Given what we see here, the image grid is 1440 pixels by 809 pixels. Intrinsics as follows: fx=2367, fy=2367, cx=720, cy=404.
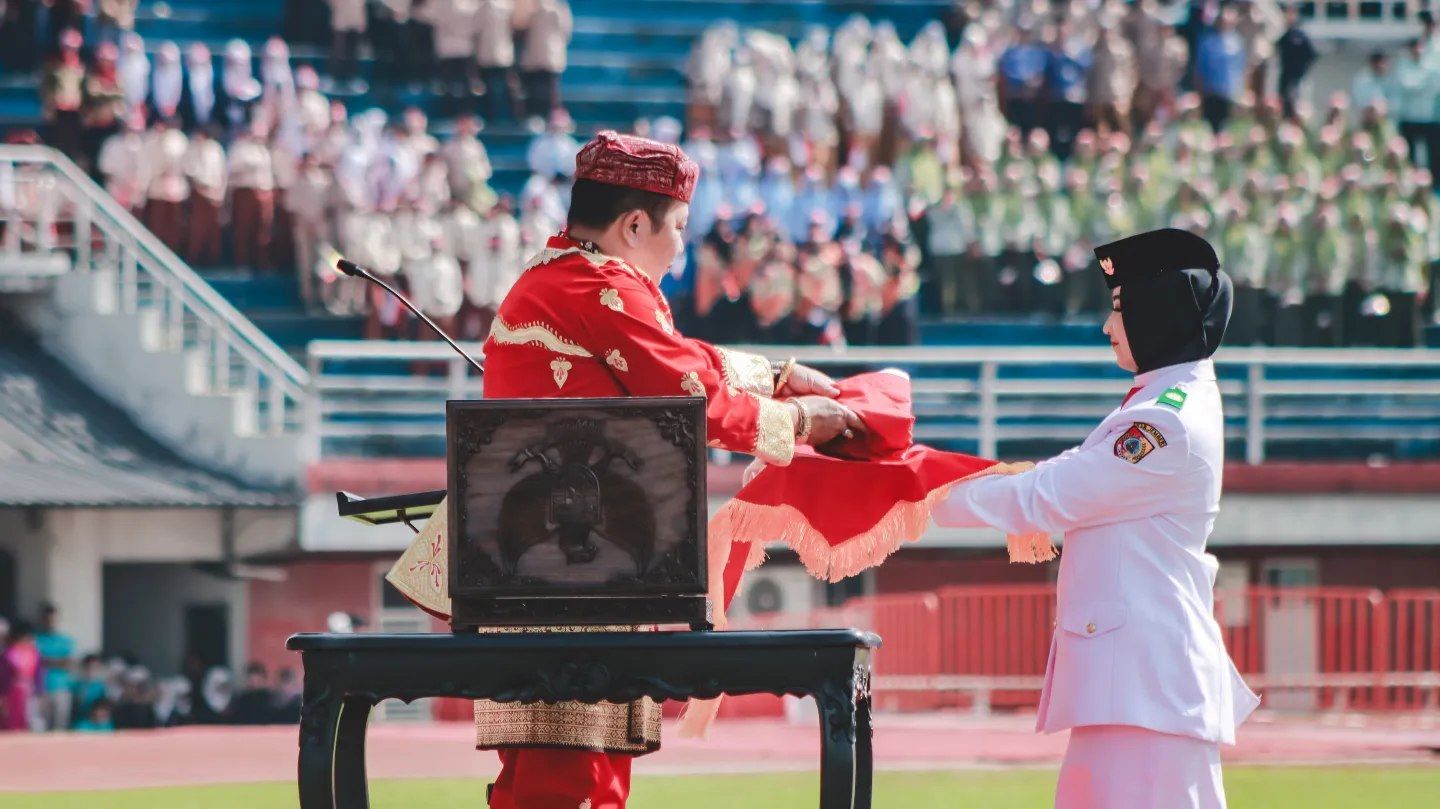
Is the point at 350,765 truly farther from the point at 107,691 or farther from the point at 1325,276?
the point at 1325,276

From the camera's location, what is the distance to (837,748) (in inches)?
168

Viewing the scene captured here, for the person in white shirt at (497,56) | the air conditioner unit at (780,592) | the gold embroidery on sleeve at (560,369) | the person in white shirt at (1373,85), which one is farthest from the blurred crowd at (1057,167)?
the gold embroidery on sleeve at (560,369)

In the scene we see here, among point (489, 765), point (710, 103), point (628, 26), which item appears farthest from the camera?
point (628, 26)

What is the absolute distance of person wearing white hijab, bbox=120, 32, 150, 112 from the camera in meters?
18.9

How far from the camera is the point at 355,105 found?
68.1ft

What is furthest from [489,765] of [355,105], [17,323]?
[355,105]

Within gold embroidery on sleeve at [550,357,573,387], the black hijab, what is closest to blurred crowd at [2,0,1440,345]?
the black hijab

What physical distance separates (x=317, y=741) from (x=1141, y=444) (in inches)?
74.2

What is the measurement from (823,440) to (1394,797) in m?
6.76

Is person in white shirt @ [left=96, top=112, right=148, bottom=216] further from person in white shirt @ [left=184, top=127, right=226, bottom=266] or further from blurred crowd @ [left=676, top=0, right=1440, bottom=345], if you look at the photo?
blurred crowd @ [left=676, top=0, right=1440, bottom=345]

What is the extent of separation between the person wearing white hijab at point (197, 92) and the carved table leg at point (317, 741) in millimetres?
15296

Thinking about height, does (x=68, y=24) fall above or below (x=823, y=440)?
above

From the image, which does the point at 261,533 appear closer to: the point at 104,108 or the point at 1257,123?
the point at 104,108

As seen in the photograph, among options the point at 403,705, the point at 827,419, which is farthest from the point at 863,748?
the point at 403,705
